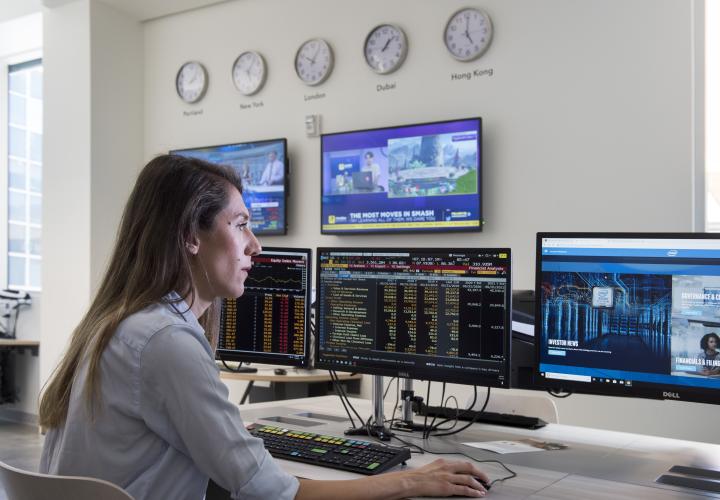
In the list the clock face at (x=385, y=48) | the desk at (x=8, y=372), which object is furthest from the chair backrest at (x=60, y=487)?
the desk at (x=8, y=372)

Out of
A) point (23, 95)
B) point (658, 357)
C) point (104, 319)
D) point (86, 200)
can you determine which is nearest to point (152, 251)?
point (104, 319)

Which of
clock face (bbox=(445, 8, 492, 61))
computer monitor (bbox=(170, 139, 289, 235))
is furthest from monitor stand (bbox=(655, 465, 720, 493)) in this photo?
computer monitor (bbox=(170, 139, 289, 235))

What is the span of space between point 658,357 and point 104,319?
1244 millimetres

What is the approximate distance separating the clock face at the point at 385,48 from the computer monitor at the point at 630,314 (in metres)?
2.86

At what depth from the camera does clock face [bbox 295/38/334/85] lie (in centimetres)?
473

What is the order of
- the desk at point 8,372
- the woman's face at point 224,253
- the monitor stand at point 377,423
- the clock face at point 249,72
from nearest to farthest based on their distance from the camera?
the woman's face at point 224,253 → the monitor stand at point 377,423 → the clock face at point 249,72 → the desk at point 8,372

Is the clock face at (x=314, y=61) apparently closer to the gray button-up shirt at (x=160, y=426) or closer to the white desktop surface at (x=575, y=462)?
the white desktop surface at (x=575, y=462)

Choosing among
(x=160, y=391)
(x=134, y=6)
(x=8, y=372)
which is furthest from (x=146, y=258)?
(x=8, y=372)

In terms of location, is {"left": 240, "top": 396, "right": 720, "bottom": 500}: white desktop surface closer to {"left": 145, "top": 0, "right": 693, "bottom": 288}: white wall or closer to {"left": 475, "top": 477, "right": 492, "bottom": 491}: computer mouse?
{"left": 475, "top": 477, "right": 492, "bottom": 491}: computer mouse

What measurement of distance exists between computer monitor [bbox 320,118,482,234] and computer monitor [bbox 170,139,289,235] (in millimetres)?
334

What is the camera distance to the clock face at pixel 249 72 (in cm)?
505

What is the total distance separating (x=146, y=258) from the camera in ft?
4.28

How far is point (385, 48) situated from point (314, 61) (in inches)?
21.9

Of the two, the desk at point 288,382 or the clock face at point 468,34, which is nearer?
the desk at point 288,382
